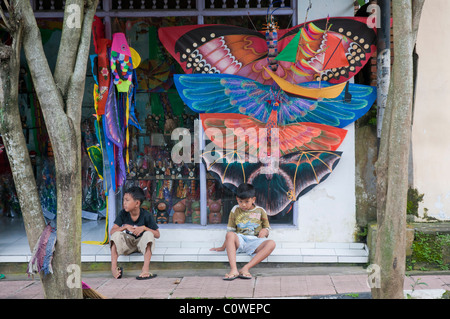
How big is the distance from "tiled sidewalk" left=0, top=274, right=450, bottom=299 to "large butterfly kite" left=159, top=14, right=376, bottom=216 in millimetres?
1127

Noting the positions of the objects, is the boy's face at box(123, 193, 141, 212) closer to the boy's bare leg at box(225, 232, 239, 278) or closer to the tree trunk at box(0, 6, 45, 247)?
the boy's bare leg at box(225, 232, 239, 278)

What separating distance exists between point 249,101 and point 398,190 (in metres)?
2.76

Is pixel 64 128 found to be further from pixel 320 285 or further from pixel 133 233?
pixel 320 285

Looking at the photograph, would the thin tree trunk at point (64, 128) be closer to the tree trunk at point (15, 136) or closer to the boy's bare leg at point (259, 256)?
the tree trunk at point (15, 136)

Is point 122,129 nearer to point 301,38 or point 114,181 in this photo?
point 114,181

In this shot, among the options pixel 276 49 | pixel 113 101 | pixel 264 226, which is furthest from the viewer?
pixel 113 101

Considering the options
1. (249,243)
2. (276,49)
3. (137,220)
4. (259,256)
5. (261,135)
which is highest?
(276,49)

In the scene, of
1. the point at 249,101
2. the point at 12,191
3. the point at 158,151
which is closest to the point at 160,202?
the point at 158,151

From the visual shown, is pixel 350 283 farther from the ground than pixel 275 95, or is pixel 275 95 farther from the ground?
pixel 275 95

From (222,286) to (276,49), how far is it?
2864 mm

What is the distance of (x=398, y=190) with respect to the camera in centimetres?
398

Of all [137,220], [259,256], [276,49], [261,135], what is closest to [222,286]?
[259,256]

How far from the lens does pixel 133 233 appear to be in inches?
233

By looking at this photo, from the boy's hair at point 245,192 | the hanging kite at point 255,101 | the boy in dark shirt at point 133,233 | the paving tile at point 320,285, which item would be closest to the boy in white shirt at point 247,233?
the boy's hair at point 245,192
